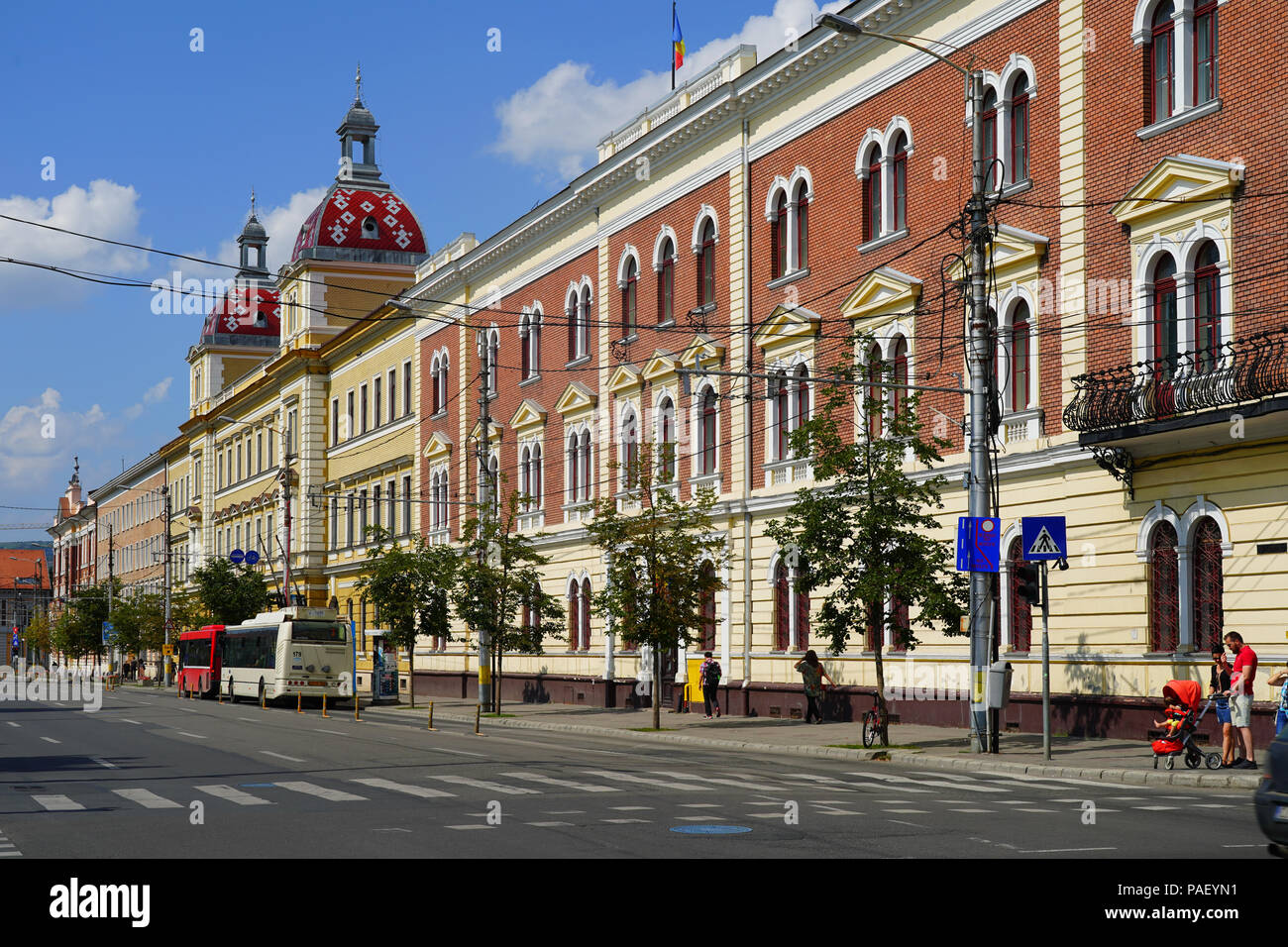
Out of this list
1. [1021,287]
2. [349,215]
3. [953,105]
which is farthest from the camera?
[349,215]

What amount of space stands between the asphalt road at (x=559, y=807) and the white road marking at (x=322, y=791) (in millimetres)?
31

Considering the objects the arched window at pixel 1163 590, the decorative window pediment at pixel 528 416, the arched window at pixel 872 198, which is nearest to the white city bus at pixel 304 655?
the decorative window pediment at pixel 528 416

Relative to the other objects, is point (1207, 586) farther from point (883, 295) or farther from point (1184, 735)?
point (883, 295)

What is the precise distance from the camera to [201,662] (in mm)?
65250

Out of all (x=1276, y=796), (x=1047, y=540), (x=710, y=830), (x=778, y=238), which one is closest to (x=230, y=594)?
(x=778, y=238)

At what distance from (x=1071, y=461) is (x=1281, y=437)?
483 cm

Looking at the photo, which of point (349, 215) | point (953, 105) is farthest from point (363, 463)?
point (953, 105)

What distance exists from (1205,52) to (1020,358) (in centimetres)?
651

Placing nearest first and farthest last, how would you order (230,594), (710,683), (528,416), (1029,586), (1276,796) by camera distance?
(1276,796), (1029,586), (710,683), (528,416), (230,594)

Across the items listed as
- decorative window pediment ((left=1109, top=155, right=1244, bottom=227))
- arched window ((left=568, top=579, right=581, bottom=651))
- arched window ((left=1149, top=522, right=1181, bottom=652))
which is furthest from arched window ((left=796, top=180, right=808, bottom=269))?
arched window ((left=568, top=579, right=581, bottom=651))

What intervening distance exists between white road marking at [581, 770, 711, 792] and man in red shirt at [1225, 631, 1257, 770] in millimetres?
7515

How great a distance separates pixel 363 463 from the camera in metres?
71.8

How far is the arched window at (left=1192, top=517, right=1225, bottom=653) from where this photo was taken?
25.8 metres
